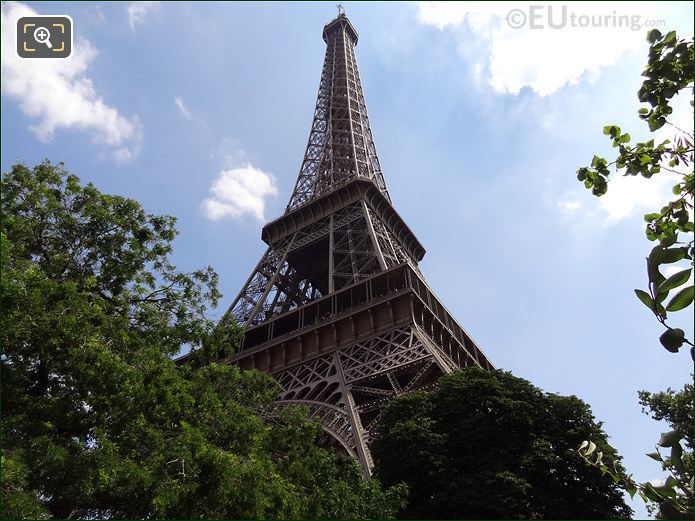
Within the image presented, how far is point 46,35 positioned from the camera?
27.9 feet

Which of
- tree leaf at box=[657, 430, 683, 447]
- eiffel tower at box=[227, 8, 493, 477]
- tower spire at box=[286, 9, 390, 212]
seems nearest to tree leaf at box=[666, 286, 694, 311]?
tree leaf at box=[657, 430, 683, 447]

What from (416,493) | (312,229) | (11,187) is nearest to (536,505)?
(416,493)

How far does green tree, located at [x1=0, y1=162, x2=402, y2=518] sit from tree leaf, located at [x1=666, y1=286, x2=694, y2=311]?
312 inches

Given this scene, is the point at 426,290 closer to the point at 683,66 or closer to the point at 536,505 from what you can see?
the point at 536,505

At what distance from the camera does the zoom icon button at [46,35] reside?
8.31 metres

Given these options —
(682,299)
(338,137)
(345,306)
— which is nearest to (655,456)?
(682,299)

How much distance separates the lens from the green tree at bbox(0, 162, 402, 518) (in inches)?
375

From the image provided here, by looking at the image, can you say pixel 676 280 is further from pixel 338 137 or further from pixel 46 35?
pixel 338 137

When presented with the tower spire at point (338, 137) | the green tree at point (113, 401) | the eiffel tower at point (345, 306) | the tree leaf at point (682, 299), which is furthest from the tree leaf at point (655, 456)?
the tower spire at point (338, 137)

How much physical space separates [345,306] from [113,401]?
21.0 meters

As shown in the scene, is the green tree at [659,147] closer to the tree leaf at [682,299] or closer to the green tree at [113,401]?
the tree leaf at [682,299]

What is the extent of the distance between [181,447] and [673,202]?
27.1 feet

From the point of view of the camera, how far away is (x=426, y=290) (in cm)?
2950

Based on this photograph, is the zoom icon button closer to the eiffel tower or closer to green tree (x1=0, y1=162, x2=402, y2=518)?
green tree (x1=0, y1=162, x2=402, y2=518)
